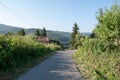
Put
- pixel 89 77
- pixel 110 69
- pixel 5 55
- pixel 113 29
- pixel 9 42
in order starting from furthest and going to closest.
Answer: pixel 113 29 → pixel 9 42 → pixel 5 55 → pixel 89 77 → pixel 110 69

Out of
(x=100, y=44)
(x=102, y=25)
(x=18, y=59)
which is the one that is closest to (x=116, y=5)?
(x=102, y=25)

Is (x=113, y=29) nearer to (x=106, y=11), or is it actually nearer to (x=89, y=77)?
(x=106, y=11)

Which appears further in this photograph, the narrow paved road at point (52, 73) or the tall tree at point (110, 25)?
the tall tree at point (110, 25)

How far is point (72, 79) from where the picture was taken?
1281 centimetres

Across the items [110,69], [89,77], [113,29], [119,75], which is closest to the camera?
[119,75]

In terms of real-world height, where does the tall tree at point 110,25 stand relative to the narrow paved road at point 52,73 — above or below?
above

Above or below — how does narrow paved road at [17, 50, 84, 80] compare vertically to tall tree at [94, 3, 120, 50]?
below

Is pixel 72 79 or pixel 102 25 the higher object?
pixel 102 25

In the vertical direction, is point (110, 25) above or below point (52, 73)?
above

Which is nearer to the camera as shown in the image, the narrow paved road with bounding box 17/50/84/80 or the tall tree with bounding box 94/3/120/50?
the narrow paved road with bounding box 17/50/84/80

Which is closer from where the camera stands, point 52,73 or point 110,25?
point 52,73

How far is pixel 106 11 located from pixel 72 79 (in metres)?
17.1

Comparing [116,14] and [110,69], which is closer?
[110,69]

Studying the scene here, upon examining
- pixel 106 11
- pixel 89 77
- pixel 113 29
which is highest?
pixel 106 11
